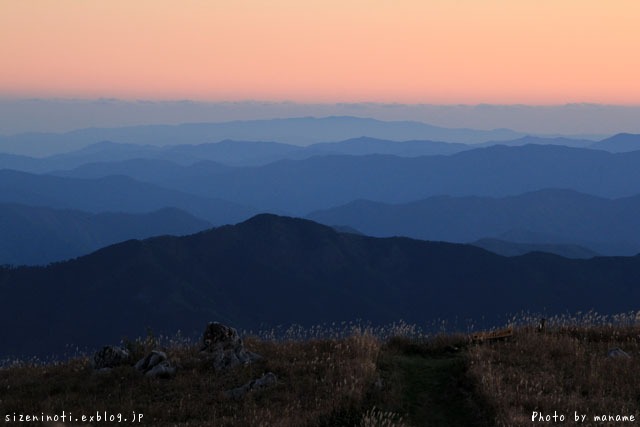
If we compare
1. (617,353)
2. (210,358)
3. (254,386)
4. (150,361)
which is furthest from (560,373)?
(150,361)

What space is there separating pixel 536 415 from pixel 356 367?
3.58 m

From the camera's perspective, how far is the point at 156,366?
1329 centimetres

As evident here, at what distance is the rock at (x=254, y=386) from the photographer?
39.4 feet

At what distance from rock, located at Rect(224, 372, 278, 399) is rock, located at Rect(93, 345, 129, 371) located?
3576 mm

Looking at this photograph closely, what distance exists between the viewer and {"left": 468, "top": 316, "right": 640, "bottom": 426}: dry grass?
1108 centimetres

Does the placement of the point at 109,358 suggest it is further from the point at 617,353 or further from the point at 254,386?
the point at 617,353

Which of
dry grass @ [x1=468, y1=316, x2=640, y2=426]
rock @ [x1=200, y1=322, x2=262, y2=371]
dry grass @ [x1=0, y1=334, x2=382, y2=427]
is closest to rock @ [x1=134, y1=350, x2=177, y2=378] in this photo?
dry grass @ [x1=0, y1=334, x2=382, y2=427]

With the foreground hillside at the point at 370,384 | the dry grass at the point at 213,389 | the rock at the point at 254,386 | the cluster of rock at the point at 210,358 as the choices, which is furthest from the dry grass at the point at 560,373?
the cluster of rock at the point at 210,358

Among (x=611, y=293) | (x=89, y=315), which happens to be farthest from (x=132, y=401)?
(x=611, y=293)

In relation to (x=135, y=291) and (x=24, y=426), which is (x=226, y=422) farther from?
(x=135, y=291)

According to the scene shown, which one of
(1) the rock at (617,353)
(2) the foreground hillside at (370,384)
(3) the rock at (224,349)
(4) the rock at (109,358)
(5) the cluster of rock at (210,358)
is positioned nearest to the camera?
(2) the foreground hillside at (370,384)

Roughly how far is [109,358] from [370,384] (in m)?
6.11

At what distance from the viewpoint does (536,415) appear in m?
10.7

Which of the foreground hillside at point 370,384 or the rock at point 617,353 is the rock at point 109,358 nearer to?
the foreground hillside at point 370,384
